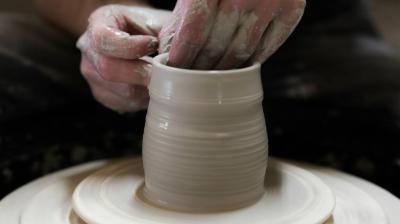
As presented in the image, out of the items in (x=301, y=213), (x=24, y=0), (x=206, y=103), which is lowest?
(x=24, y=0)

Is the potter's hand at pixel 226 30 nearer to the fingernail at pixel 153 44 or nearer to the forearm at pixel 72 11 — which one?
the fingernail at pixel 153 44

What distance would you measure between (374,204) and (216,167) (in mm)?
357

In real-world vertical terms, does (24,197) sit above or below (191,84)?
below

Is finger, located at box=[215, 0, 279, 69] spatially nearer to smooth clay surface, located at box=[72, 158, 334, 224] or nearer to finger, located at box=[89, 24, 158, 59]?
finger, located at box=[89, 24, 158, 59]

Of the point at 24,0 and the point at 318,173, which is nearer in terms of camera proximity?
the point at 318,173

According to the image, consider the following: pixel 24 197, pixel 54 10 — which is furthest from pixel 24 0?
pixel 24 197

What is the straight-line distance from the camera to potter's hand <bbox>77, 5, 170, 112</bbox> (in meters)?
1.11

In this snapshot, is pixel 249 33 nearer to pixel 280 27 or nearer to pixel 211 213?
pixel 280 27

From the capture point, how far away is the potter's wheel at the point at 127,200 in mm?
1043

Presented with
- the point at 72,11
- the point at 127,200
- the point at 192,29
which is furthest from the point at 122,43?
the point at 72,11

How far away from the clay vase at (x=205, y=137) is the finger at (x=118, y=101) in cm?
22

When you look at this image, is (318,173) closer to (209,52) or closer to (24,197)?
(209,52)

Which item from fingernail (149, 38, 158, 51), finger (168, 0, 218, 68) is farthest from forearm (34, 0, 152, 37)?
finger (168, 0, 218, 68)

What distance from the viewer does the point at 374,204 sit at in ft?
3.67
